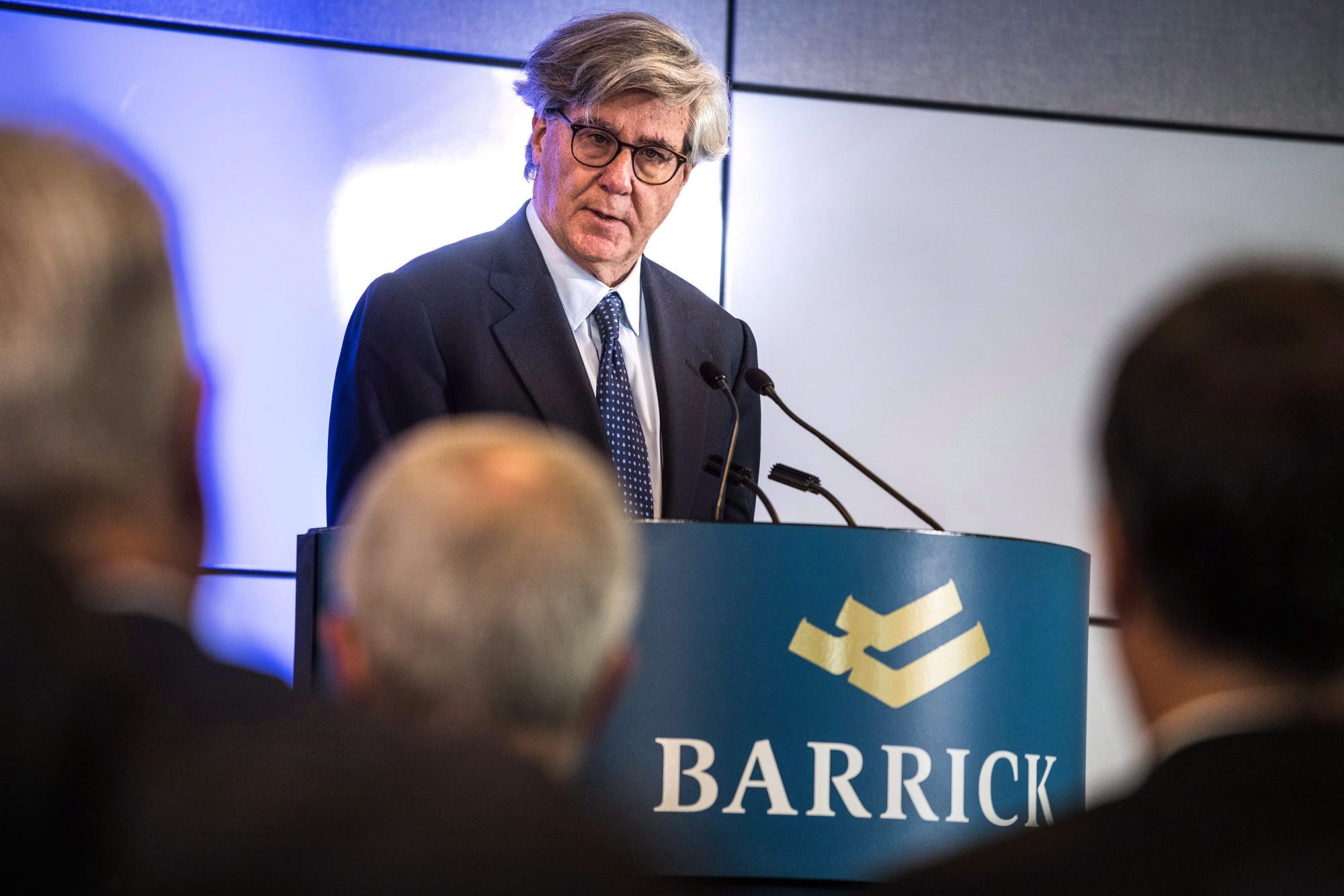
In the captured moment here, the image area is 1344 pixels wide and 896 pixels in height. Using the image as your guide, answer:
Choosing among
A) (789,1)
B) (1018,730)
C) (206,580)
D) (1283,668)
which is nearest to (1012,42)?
(789,1)

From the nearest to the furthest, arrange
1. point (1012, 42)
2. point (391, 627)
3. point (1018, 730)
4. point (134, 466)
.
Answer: point (134, 466)
point (391, 627)
point (1018, 730)
point (1012, 42)

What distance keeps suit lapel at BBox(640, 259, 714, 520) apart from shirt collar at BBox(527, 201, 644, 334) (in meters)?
0.04

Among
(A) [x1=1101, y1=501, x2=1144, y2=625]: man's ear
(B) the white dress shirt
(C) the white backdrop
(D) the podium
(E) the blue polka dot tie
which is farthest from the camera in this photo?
(C) the white backdrop

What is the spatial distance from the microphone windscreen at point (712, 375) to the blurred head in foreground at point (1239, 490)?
1595mm

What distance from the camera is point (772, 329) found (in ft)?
13.3

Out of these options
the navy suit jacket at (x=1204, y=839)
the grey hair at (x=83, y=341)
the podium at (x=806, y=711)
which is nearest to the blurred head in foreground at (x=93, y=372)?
the grey hair at (x=83, y=341)

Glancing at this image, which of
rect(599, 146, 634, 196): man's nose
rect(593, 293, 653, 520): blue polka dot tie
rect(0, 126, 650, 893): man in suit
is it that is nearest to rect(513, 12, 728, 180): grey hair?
rect(599, 146, 634, 196): man's nose

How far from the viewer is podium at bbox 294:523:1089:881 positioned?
1.81 metres

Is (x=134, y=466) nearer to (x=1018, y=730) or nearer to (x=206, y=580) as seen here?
(x=1018, y=730)

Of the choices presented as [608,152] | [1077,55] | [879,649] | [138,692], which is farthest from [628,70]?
[138,692]

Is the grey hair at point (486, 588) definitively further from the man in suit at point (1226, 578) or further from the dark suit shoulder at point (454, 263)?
the dark suit shoulder at point (454, 263)

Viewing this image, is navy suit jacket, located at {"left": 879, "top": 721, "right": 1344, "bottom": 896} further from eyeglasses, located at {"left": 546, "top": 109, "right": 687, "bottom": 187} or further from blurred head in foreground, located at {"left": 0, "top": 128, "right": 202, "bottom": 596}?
eyeglasses, located at {"left": 546, "top": 109, "right": 687, "bottom": 187}

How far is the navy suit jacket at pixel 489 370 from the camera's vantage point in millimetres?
2660

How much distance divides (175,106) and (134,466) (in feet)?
10.7
